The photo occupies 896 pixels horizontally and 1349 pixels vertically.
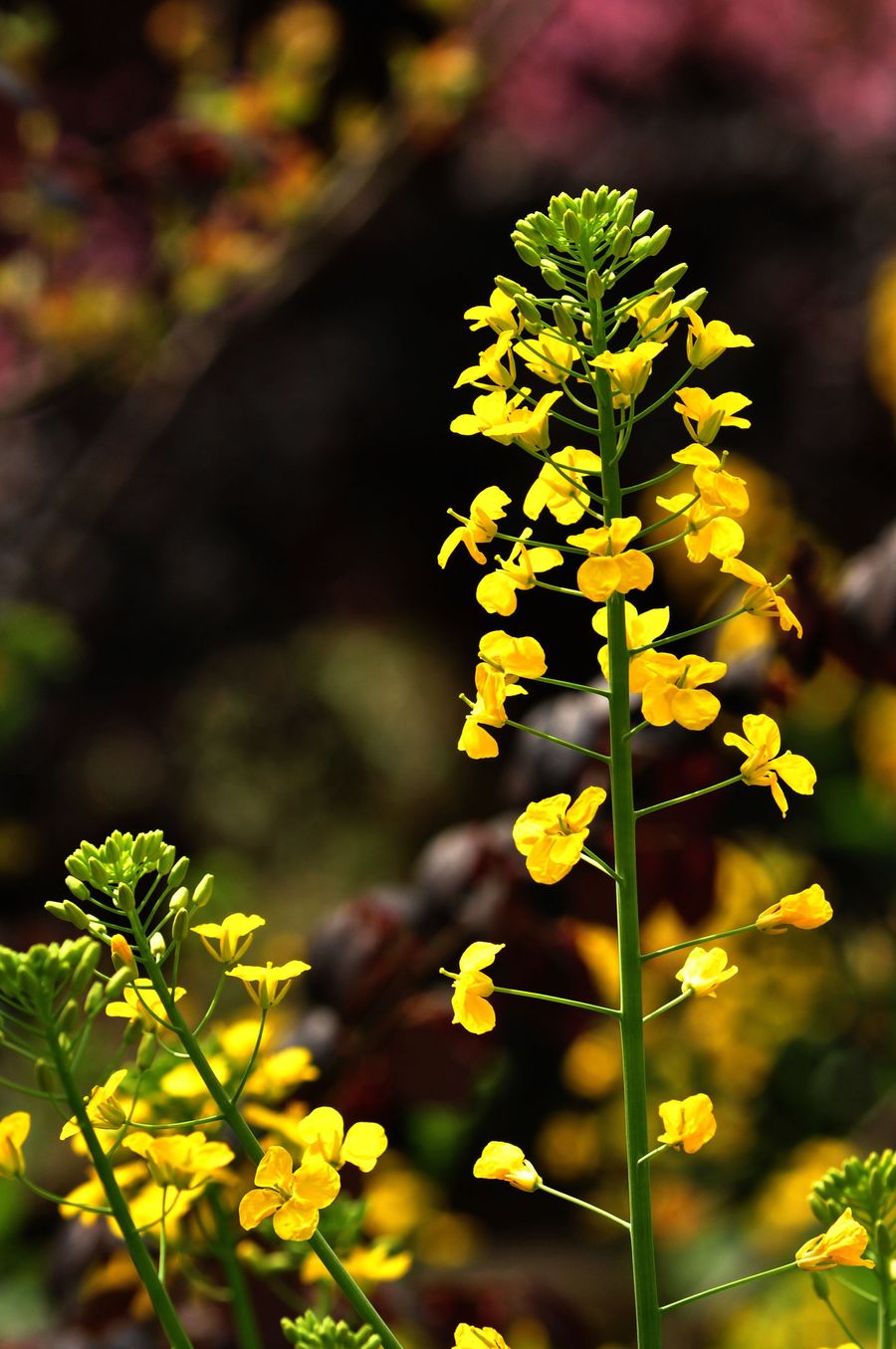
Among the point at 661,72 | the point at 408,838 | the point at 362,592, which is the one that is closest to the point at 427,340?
the point at 362,592

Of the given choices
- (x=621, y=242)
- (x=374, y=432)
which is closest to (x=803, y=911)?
(x=621, y=242)

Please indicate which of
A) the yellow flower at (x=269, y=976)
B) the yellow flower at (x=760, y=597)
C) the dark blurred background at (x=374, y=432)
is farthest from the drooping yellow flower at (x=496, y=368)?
the dark blurred background at (x=374, y=432)

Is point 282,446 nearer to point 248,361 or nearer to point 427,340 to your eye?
point 248,361

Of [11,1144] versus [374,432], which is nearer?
[11,1144]

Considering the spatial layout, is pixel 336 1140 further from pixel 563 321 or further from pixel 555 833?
pixel 563 321

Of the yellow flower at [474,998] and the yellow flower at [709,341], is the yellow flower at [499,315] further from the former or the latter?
the yellow flower at [474,998]

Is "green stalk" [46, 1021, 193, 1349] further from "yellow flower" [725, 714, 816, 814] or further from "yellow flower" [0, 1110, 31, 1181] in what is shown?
"yellow flower" [725, 714, 816, 814]

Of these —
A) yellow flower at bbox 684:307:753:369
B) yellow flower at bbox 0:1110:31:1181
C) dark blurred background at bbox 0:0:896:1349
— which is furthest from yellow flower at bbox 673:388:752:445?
dark blurred background at bbox 0:0:896:1349
